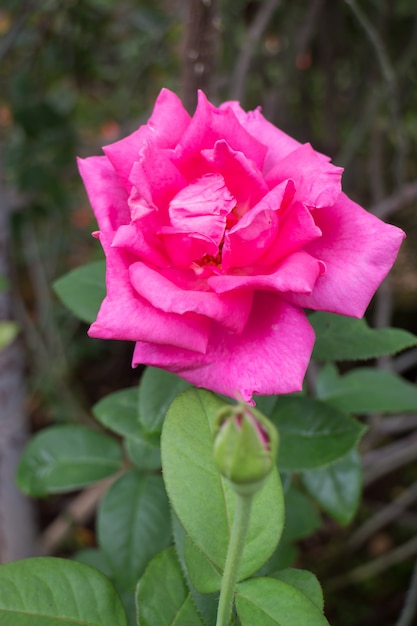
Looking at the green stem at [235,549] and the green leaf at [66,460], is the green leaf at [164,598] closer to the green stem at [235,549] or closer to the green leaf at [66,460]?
the green stem at [235,549]

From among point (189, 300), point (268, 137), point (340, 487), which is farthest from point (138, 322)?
point (340, 487)

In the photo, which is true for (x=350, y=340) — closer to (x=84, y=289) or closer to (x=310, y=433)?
(x=310, y=433)

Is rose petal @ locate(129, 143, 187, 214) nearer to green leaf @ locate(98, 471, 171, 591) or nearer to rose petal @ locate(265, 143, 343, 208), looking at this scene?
rose petal @ locate(265, 143, 343, 208)

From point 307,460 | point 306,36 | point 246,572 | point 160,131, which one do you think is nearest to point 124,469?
point 307,460

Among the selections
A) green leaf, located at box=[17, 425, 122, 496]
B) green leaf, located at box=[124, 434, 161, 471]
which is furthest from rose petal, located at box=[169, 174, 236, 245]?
green leaf, located at box=[17, 425, 122, 496]

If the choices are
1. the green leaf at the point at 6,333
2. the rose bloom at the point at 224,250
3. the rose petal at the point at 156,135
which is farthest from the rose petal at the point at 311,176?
the green leaf at the point at 6,333

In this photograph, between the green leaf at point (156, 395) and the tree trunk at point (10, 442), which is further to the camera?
the tree trunk at point (10, 442)
